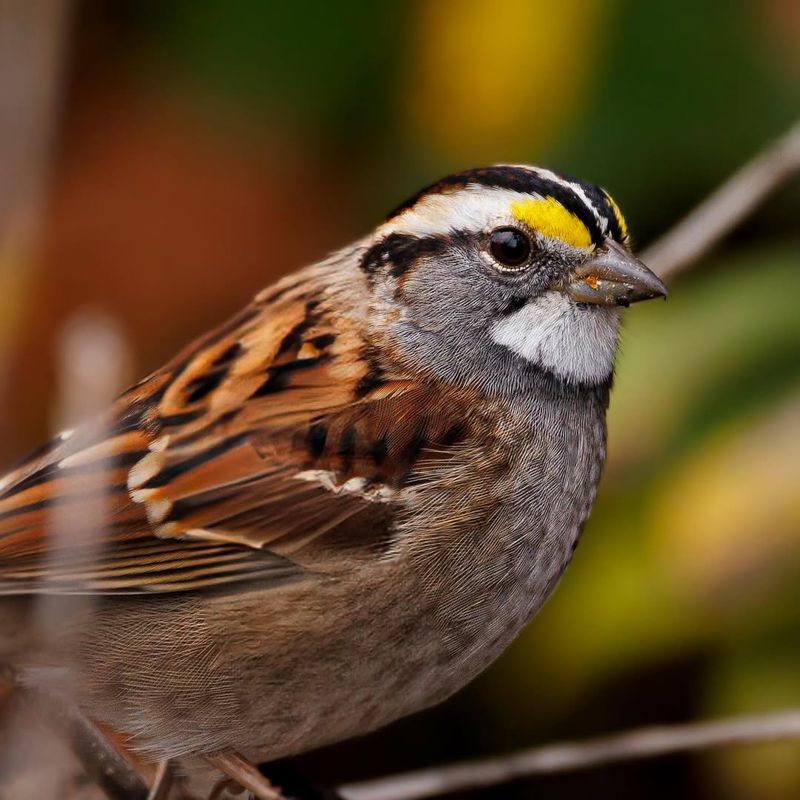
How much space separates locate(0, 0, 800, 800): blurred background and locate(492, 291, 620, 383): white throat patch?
0.82 feet

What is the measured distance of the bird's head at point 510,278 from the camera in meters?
2.98

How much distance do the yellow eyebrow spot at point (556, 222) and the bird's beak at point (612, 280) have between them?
0.13 ft

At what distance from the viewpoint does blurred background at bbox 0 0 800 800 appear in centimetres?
389

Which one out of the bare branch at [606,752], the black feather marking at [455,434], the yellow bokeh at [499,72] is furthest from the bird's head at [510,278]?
the yellow bokeh at [499,72]

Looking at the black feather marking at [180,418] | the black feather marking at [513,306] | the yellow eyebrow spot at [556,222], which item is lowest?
the black feather marking at [180,418]

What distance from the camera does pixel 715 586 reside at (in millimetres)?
3842

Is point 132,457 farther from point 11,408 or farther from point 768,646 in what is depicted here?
point 11,408

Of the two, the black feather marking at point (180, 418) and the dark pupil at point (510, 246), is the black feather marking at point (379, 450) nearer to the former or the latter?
the black feather marking at point (180, 418)

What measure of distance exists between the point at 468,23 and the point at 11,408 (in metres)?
1.84

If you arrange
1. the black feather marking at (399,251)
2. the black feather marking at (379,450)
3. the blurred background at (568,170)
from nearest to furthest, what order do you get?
1. the black feather marking at (379,450)
2. the black feather marking at (399,251)
3. the blurred background at (568,170)

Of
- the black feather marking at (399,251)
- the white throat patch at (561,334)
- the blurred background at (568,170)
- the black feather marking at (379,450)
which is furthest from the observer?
the blurred background at (568,170)

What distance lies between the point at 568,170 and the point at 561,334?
169cm

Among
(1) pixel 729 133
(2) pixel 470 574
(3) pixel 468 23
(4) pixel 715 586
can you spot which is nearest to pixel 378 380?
(2) pixel 470 574

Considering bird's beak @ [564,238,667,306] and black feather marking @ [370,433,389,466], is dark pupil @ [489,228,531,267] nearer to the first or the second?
bird's beak @ [564,238,667,306]
